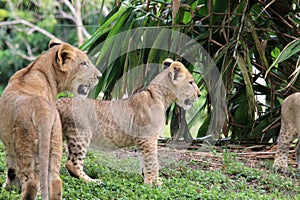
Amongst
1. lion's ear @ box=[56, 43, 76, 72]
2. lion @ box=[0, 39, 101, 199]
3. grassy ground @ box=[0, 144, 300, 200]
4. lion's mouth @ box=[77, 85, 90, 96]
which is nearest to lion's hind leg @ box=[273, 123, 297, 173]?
grassy ground @ box=[0, 144, 300, 200]

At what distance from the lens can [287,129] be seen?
267 inches

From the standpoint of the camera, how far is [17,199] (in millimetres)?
4434

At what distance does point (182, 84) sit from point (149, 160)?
2.59 feet

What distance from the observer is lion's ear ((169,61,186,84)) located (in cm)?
585

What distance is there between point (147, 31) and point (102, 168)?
1983mm

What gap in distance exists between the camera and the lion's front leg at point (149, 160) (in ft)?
18.0

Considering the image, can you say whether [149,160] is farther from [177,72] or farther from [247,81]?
[247,81]

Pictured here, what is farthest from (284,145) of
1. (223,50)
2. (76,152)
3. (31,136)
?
(31,136)

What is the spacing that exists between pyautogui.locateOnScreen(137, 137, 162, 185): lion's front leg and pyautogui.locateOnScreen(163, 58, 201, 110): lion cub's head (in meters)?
0.55

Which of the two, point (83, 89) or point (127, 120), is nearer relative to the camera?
point (83, 89)

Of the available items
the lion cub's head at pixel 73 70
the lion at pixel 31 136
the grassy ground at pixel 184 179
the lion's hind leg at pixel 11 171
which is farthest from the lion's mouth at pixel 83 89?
the lion's hind leg at pixel 11 171

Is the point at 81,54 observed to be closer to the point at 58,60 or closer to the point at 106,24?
the point at 58,60

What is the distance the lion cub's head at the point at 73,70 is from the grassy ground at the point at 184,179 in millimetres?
707

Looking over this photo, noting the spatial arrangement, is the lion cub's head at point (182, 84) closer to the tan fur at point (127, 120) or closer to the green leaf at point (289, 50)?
the tan fur at point (127, 120)
